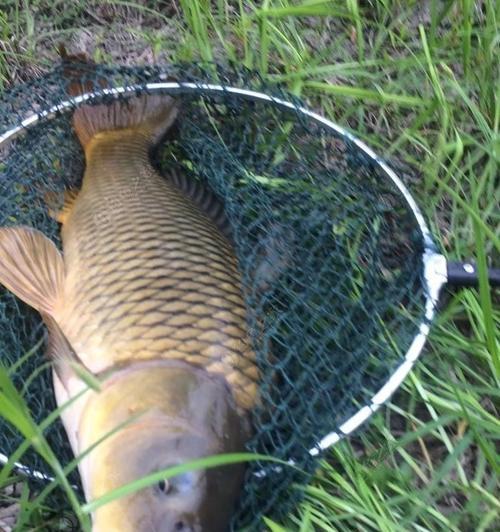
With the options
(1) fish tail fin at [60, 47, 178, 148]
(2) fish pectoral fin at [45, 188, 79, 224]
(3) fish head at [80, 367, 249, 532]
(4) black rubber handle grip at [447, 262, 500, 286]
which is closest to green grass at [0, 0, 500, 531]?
(4) black rubber handle grip at [447, 262, 500, 286]

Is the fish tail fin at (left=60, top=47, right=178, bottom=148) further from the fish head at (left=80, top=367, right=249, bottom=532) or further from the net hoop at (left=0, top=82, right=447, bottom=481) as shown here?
the fish head at (left=80, top=367, right=249, bottom=532)

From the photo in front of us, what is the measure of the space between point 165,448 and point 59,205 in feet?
2.08

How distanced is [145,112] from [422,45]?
0.63 metres

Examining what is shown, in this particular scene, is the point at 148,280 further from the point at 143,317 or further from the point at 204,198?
the point at 204,198

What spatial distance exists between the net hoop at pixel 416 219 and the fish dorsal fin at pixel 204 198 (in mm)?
171

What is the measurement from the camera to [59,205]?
5.30 ft

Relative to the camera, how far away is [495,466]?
1.32 m

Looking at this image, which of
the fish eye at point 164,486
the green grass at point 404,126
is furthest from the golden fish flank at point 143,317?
the green grass at point 404,126

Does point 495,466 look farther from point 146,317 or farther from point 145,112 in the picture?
point 145,112

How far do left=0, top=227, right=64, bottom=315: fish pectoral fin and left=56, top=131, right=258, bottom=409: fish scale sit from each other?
0.03 meters

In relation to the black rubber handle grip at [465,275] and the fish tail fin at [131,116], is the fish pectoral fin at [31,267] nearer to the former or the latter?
the fish tail fin at [131,116]

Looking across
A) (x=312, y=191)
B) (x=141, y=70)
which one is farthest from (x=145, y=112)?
(x=312, y=191)

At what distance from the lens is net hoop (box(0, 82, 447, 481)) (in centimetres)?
132

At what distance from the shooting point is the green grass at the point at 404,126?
139 cm
